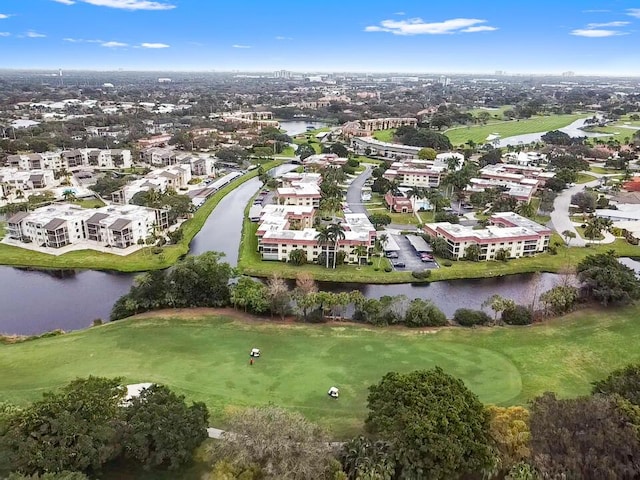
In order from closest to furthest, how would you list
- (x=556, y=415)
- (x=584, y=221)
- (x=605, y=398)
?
(x=556, y=415) → (x=605, y=398) → (x=584, y=221)

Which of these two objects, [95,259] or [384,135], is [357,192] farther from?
[384,135]

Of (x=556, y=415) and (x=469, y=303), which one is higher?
(x=556, y=415)

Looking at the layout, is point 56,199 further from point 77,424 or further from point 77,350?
point 77,424

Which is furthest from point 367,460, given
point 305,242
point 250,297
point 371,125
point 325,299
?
point 371,125

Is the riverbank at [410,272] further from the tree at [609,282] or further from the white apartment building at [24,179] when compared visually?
the white apartment building at [24,179]

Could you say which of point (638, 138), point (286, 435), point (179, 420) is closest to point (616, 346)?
point (286, 435)

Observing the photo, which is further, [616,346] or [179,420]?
[616,346]

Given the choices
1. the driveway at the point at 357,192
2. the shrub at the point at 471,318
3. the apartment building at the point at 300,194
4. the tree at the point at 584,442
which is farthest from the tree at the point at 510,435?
the apartment building at the point at 300,194

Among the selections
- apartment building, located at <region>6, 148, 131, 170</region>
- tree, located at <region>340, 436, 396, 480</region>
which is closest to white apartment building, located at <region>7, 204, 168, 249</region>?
apartment building, located at <region>6, 148, 131, 170</region>
